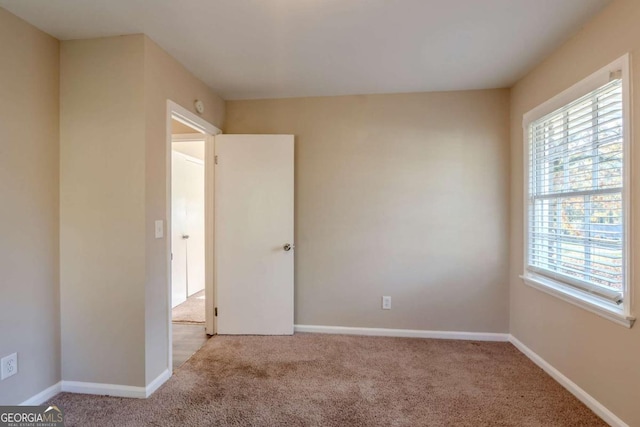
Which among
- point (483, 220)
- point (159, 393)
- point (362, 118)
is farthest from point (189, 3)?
point (483, 220)

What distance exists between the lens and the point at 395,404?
1.93 m

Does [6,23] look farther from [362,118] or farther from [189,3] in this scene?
[362,118]

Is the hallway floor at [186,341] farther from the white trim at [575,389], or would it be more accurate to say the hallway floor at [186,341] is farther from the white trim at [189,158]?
the white trim at [575,389]

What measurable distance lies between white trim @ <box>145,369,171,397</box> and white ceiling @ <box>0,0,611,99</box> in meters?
2.32

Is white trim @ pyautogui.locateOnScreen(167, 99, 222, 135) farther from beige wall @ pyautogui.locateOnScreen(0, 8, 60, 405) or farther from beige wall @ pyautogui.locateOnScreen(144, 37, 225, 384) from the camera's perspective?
beige wall @ pyautogui.locateOnScreen(0, 8, 60, 405)

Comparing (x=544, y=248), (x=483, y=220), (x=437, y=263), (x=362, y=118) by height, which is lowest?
(x=437, y=263)

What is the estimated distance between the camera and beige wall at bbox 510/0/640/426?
1.59 m

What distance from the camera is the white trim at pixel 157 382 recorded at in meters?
2.02

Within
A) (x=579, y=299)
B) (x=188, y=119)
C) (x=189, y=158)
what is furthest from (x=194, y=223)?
(x=579, y=299)

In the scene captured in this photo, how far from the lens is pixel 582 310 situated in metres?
1.94

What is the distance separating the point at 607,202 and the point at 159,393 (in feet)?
10.0

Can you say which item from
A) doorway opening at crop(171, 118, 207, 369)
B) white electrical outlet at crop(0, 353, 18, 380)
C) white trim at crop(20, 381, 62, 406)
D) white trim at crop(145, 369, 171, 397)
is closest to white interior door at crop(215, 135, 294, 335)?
doorway opening at crop(171, 118, 207, 369)

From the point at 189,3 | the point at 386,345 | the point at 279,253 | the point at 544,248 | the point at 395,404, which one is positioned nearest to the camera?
the point at 189,3

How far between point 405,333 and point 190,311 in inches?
99.7
